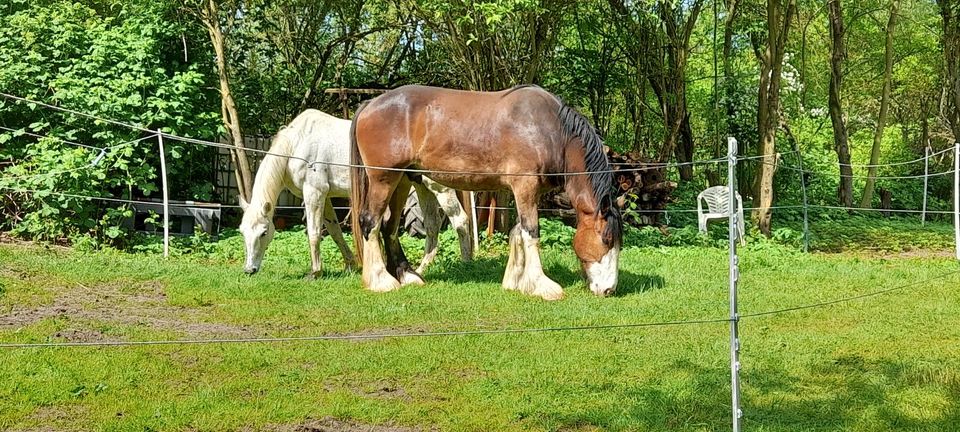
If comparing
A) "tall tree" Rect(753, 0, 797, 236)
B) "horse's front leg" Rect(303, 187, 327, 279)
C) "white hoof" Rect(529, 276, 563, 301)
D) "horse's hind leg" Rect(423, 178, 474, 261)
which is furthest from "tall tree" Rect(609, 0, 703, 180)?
"white hoof" Rect(529, 276, 563, 301)

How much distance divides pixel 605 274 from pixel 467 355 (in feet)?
8.70

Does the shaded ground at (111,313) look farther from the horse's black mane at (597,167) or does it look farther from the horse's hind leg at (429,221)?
the horse's black mane at (597,167)

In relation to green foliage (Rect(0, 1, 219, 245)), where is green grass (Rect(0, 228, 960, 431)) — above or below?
below

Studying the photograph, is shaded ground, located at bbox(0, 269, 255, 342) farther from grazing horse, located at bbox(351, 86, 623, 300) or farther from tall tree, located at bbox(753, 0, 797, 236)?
tall tree, located at bbox(753, 0, 797, 236)

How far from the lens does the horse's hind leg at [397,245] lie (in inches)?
371

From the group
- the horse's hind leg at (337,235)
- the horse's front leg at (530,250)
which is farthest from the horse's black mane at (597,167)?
the horse's hind leg at (337,235)

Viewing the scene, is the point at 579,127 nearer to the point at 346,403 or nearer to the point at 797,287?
the point at 797,287

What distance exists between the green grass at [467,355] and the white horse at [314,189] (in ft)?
1.39

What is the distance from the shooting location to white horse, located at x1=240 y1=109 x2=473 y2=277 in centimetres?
971

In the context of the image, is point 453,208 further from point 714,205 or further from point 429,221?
point 714,205

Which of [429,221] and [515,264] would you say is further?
[429,221]

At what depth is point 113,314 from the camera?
296 inches

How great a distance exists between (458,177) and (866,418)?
4.78m

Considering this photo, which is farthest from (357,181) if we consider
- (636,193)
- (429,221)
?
(636,193)
